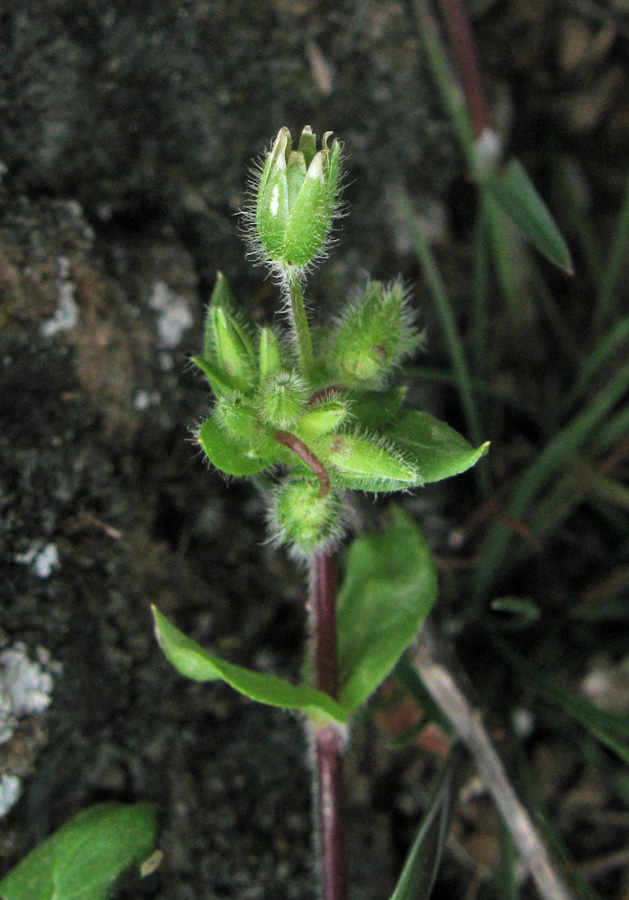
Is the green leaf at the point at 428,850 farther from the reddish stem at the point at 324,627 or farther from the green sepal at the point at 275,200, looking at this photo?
the green sepal at the point at 275,200

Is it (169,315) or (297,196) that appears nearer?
(297,196)

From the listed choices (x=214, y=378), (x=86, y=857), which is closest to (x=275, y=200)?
(x=214, y=378)

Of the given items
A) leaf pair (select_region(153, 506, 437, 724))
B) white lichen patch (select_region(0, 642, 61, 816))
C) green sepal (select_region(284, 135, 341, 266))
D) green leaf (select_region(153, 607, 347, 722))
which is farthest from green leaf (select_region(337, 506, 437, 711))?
green sepal (select_region(284, 135, 341, 266))

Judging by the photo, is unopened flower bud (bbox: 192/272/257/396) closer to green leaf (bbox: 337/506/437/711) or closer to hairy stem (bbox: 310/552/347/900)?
hairy stem (bbox: 310/552/347/900)

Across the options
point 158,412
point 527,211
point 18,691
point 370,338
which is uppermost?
point 527,211

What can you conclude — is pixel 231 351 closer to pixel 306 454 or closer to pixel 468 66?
pixel 306 454

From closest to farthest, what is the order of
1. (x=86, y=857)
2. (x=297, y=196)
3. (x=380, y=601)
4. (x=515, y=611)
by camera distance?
(x=297, y=196) < (x=86, y=857) < (x=380, y=601) < (x=515, y=611)

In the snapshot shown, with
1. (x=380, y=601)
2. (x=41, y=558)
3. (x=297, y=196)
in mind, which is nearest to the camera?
(x=297, y=196)

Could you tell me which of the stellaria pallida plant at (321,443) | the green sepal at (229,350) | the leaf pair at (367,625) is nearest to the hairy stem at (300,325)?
the stellaria pallida plant at (321,443)
